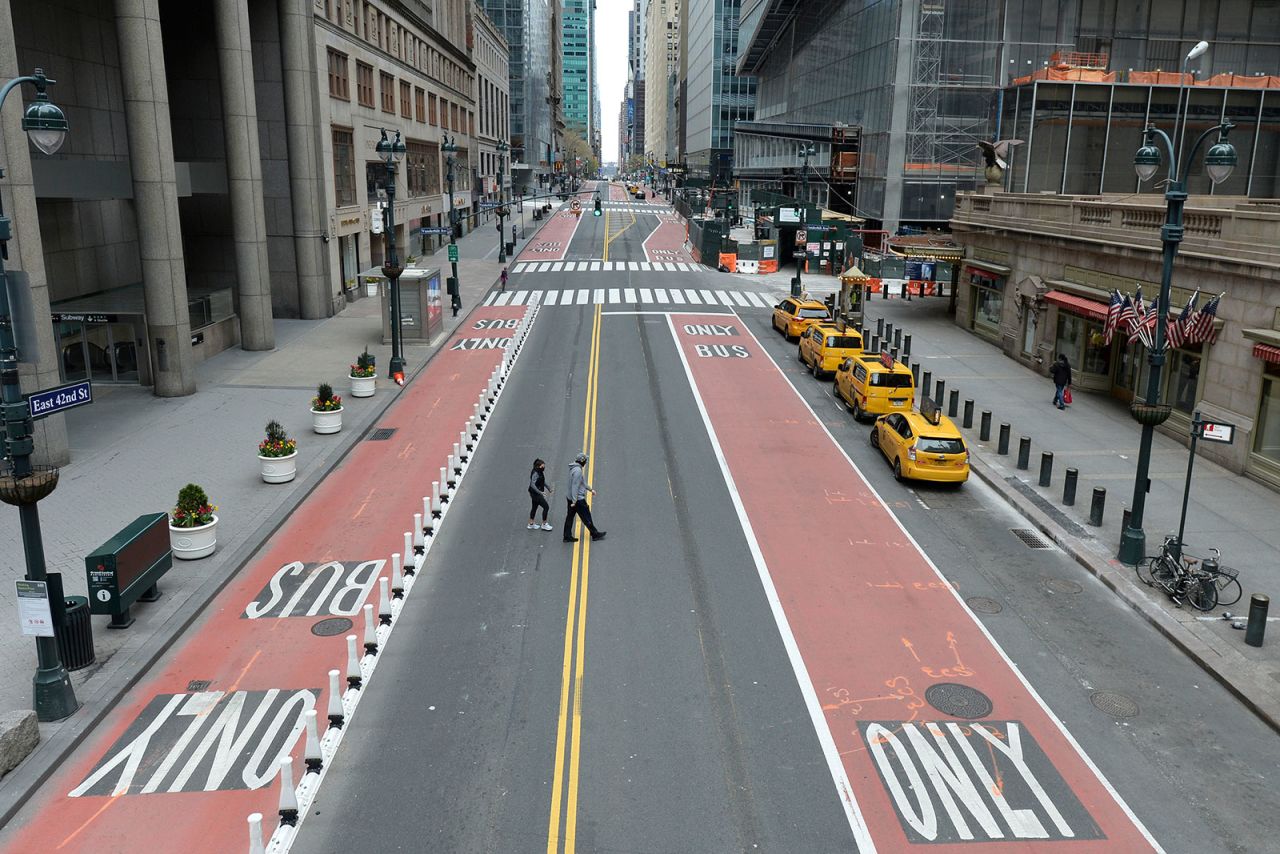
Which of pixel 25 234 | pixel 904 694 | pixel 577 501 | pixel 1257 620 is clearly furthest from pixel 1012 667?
pixel 25 234

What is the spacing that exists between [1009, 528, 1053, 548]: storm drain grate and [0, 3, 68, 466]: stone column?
66.3 ft

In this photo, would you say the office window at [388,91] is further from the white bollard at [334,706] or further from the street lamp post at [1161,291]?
the white bollard at [334,706]

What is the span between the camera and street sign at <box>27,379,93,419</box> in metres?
11.0

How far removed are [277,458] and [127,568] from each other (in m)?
6.72

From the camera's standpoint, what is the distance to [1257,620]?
45.0ft

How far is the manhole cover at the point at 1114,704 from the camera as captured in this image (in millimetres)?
12242

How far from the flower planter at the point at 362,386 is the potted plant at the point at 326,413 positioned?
380cm

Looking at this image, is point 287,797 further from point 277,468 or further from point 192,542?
point 277,468

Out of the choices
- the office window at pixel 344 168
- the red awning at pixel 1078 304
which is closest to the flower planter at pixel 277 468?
the red awning at pixel 1078 304

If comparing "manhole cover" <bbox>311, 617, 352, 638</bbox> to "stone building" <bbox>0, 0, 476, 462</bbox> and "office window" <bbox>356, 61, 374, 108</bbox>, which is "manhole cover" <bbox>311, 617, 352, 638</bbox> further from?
"office window" <bbox>356, 61, 374, 108</bbox>

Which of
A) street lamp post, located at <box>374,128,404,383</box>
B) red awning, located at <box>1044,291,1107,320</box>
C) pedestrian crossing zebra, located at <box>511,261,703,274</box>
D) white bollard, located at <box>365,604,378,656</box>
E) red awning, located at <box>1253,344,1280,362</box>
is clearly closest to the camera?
white bollard, located at <box>365,604,378,656</box>

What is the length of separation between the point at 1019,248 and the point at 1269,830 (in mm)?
28951

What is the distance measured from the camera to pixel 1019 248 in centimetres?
3550

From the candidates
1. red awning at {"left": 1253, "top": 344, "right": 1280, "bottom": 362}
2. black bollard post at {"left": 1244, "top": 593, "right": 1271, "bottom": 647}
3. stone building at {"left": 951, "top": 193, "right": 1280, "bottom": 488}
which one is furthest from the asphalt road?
stone building at {"left": 951, "top": 193, "right": 1280, "bottom": 488}
